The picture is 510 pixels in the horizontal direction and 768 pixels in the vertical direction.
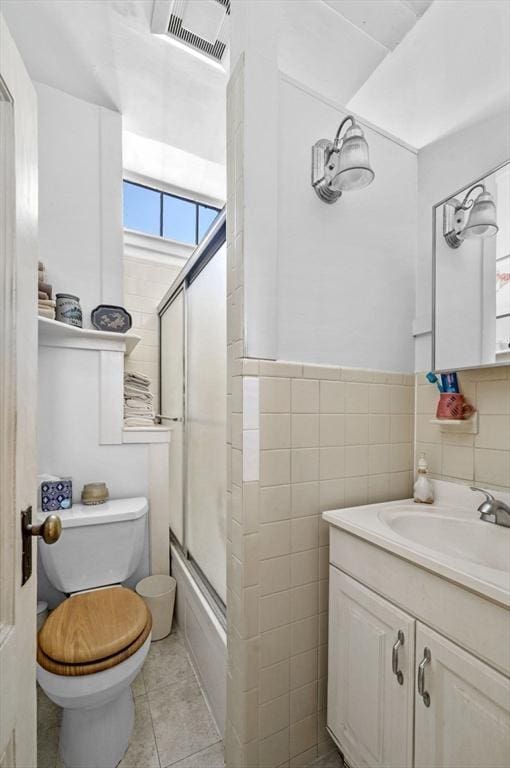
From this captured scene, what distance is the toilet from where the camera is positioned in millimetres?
1048

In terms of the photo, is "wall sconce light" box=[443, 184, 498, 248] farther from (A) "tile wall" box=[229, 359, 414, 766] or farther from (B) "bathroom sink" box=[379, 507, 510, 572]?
(B) "bathroom sink" box=[379, 507, 510, 572]

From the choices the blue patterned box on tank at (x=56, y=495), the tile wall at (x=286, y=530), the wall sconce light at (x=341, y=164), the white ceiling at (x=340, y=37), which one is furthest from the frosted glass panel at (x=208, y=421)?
the white ceiling at (x=340, y=37)

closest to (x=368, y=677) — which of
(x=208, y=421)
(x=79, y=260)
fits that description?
(x=208, y=421)

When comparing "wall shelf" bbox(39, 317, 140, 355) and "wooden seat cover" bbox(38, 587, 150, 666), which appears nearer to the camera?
"wooden seat cover" bbox(38, 587, 150, 666)

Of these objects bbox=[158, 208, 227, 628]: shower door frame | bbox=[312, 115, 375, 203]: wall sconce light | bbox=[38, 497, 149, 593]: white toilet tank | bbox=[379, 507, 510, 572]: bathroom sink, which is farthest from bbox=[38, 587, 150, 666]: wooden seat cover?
bbox=[312, 115, 375, 203]: wall sconce light

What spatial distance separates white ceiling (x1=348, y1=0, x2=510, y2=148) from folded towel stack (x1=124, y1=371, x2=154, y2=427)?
5.76ft

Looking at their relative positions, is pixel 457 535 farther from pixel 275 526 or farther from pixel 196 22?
pixel 196 22

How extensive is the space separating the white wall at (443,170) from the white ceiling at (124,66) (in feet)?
3.53

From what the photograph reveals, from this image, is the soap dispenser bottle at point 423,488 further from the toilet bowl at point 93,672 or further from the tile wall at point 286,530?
the toilet bowl at point 93,672

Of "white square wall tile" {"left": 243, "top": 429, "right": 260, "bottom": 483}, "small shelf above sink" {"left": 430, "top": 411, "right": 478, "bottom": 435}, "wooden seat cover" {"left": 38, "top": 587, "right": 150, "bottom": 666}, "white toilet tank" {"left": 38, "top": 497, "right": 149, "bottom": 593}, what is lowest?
"wooden seat cover" {"left": 38, "top": 587, "right": 150, "bottom": 666}

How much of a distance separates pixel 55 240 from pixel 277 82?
4.33 feet

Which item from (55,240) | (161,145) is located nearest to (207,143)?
(161,145)

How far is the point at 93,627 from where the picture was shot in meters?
1.19

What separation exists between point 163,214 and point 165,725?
292cm
